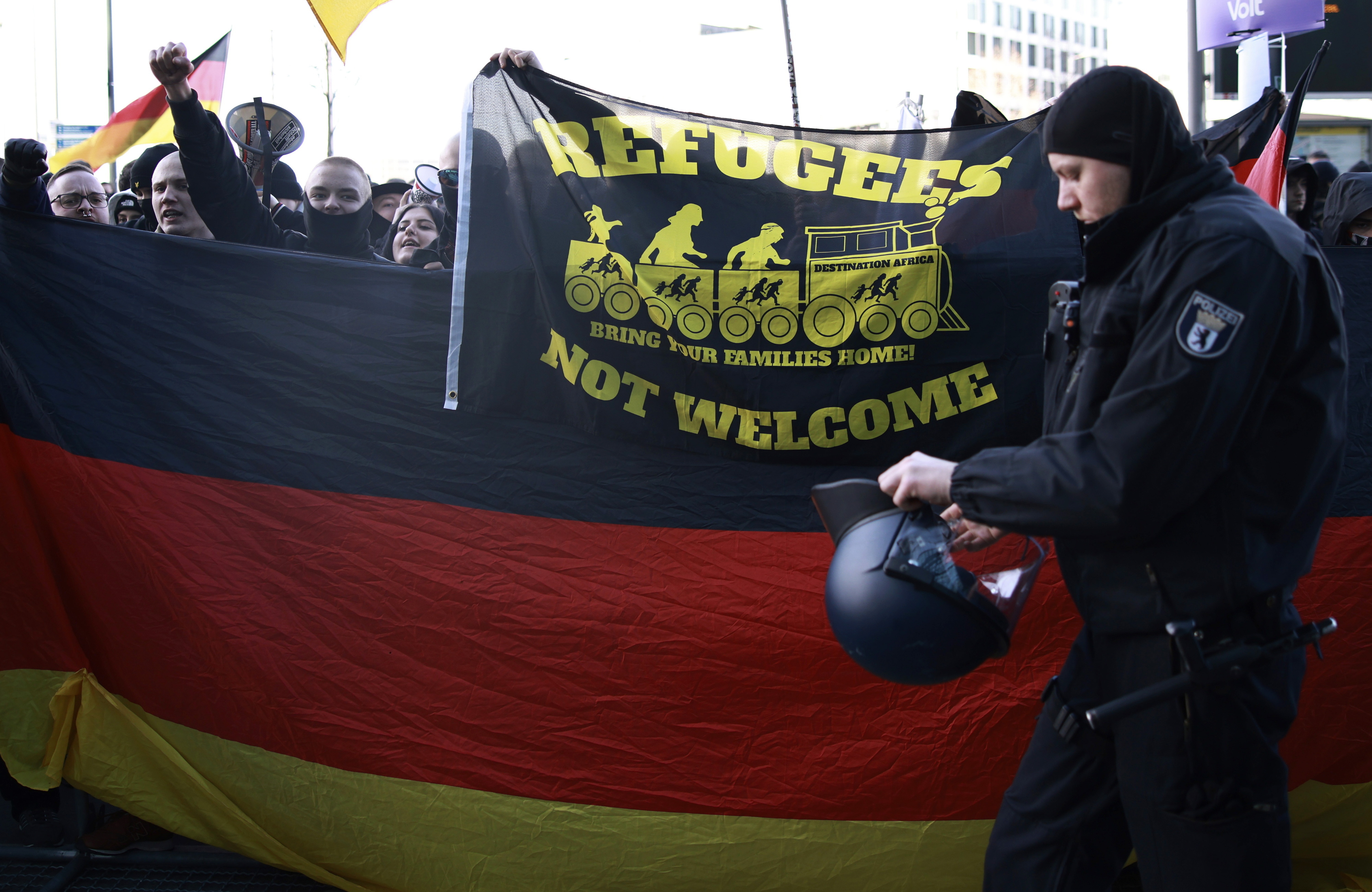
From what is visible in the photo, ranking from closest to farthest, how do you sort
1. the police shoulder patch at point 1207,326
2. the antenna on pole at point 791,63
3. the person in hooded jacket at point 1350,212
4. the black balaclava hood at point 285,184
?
the police shoulder patch at point 1207,326
the person in hooded jacket at point 1350,212
the antenna on pole at point 791,63
the black balaclava hood at point 285,184

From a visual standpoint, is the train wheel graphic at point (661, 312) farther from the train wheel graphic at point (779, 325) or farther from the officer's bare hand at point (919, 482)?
the officer's bare hand at point (919, 482)

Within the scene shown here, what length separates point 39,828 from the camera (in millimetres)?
3189

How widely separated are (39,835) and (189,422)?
1442 mm

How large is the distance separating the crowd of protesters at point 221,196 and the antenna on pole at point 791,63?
52.6 inches

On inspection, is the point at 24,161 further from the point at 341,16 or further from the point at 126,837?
the point at 126,837

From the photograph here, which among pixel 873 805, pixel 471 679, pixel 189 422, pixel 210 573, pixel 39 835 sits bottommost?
pixel 39 835

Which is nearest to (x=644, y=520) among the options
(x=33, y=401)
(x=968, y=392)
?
(x=968, y=392)

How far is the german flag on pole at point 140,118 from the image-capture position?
546cm

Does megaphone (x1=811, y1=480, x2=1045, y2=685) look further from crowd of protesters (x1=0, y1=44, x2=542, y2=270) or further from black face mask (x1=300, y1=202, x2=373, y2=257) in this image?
black face mask (x1=300, y1=202, x2=373, y2=257)

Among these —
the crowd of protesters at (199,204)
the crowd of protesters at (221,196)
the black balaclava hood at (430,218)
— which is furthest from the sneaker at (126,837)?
the black balaclava hood at (430,218)

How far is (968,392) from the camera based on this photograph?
2684 millimetres

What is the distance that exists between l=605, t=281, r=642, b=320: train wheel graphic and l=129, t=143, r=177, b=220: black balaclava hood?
132 inches

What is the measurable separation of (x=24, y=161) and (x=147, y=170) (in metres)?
1.85

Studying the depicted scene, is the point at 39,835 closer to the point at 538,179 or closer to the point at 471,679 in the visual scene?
the point at 471,679
